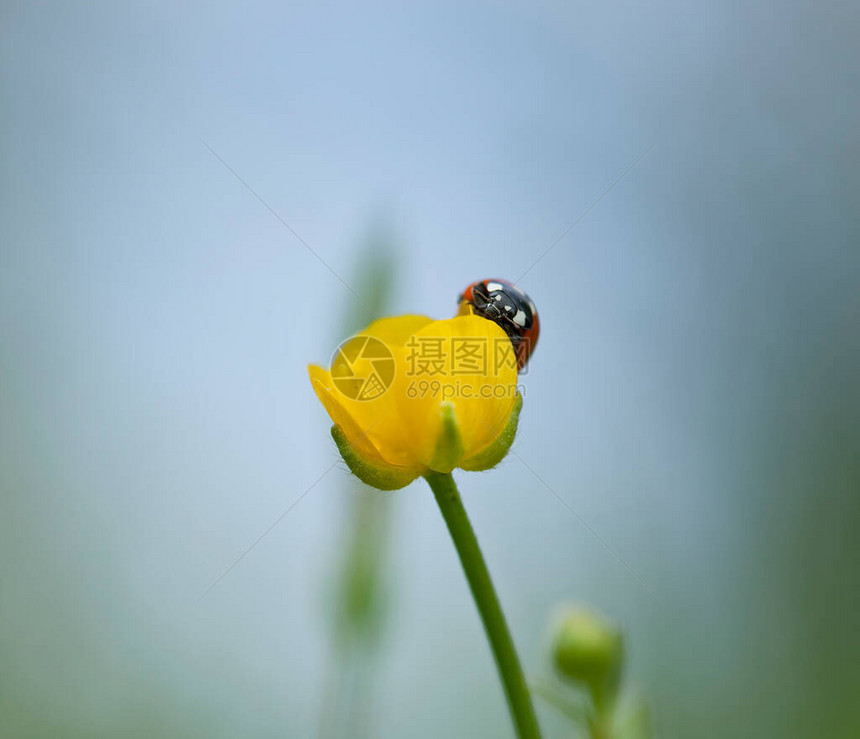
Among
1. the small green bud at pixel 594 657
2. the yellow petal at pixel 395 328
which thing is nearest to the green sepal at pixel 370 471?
the yellow petal at pixel 395 328

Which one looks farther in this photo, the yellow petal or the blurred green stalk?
the blurred green stalk

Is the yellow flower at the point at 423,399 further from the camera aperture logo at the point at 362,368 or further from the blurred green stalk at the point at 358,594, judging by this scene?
the blurred green stalk at the point at 358,594

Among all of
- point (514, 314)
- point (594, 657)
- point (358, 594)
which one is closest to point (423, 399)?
point (514, 314)

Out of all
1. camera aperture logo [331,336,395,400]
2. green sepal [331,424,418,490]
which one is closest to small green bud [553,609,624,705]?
green sepal [331,424,418,490]

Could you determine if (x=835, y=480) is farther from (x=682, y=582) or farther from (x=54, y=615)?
(x=54, y=615)

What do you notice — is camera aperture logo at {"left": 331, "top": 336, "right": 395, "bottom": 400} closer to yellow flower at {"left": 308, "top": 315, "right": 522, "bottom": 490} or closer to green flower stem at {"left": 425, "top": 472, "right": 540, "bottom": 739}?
yellow flower at {"left": 308, "top": 315, "right": 522, "bottom": 490}

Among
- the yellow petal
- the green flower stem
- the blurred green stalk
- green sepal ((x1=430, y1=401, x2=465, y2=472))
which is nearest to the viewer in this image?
the green flower stem

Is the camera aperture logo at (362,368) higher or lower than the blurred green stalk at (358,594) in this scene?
higher

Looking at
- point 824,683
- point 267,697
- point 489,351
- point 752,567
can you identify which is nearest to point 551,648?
point 489,351
